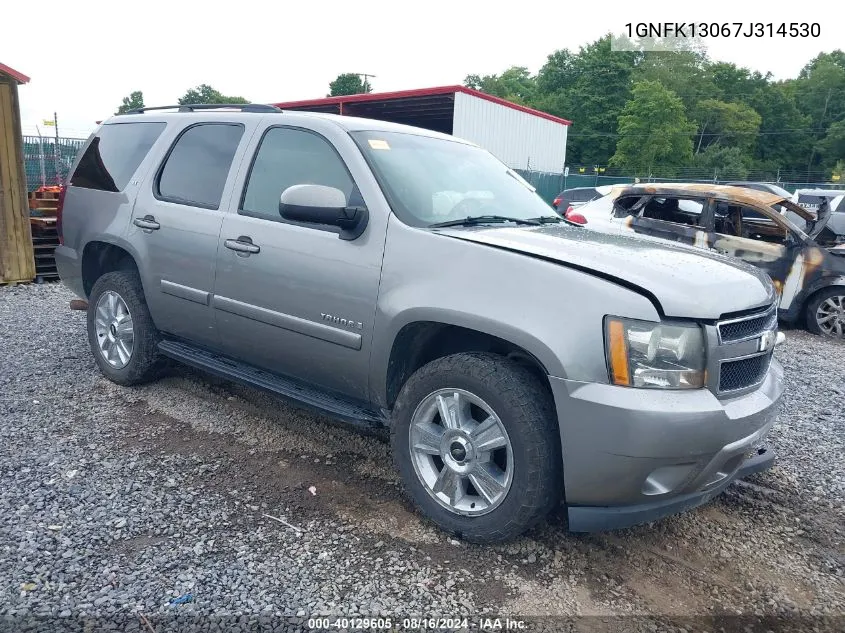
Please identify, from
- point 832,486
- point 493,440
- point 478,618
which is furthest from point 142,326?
point 832,486

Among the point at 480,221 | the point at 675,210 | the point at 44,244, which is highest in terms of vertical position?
the point at 480,221

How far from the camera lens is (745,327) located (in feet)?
9.18

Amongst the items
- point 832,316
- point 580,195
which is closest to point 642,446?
point 832,316

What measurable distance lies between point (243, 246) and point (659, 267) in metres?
2.26

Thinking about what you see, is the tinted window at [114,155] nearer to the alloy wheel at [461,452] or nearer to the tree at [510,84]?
the alloy wheel at [461,452]

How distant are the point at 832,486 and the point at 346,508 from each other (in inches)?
111

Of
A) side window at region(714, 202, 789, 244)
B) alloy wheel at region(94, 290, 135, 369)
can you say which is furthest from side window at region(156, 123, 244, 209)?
side window at region(714, 202, 789, 244)

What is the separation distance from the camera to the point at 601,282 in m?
2.63

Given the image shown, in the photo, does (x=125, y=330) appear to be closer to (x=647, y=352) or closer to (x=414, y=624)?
(x=414, y=624)

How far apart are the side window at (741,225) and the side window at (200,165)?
6520 millimetres

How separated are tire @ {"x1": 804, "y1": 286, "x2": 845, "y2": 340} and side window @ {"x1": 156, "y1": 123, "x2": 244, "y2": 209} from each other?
24.0ft

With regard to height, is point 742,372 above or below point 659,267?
below

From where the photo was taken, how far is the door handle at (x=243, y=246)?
3.69 m

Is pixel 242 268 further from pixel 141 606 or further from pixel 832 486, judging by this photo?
pixel 832 486
